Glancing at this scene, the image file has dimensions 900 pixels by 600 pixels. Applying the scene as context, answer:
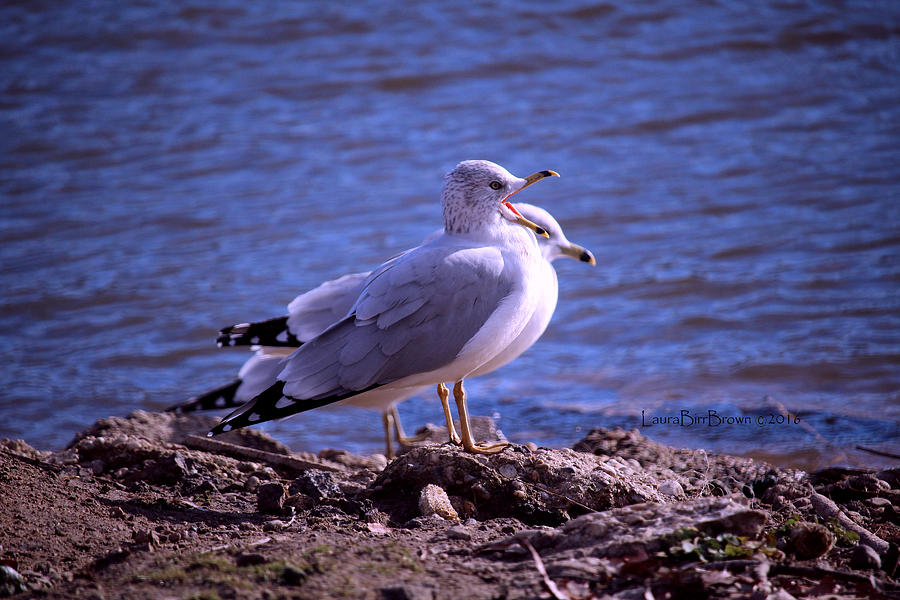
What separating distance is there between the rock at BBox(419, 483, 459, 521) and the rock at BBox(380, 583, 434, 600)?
756mm

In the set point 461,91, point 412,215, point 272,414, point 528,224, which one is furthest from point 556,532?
point 461,91

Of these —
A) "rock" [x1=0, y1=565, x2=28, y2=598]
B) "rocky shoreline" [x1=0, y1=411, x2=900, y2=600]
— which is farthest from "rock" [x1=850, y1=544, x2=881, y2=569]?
"rock" [x1=0, y1=565, x2=28, y2=598]

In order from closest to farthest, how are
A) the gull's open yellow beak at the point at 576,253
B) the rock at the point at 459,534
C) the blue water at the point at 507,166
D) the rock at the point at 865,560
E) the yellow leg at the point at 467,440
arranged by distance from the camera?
the rock at the point at 865,560
the rock at the point at 459,534
the yellow leg at the point at 467,440
the gull's open yellow beak at the point at 576,253
the blue water at the point at 507,166

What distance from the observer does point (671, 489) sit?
140 inches

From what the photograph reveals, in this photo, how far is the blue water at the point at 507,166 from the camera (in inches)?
235

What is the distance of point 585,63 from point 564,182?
305 cm

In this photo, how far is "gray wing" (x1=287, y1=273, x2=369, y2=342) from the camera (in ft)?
14.8

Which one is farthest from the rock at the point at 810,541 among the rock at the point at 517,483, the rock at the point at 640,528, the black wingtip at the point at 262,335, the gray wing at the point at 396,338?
the black wingtip at the point at 262,335

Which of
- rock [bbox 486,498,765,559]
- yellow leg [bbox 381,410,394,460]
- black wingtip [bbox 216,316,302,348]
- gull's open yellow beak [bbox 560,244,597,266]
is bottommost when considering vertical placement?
yellow leg [bbox 381,410,394,460]

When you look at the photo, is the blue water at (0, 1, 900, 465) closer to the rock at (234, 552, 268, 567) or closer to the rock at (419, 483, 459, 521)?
the rock at (419, 483, 459, 521)

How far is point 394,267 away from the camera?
156 inches

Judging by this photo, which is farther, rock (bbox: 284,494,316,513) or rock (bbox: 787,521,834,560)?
rock (bbox: 284,494,316,513)

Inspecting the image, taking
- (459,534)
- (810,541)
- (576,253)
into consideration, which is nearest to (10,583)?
(459,534)

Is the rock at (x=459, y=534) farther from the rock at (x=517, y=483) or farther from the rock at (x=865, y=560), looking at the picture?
the rock at (x=865, y=560)
